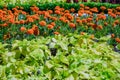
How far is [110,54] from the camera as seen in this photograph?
404 cm

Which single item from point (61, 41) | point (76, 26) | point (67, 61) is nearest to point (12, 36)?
point (76, 26)

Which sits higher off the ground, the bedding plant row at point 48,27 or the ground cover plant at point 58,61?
the ground cover plant at point 58,61

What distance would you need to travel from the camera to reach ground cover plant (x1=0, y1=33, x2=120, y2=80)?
3412mm

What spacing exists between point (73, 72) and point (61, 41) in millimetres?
758

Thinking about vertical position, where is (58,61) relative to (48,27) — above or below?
above

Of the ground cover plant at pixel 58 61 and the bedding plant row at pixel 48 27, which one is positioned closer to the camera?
the ground cover plant at pixel 58 61

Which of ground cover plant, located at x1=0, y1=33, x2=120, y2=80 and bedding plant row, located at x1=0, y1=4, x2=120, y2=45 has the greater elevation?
ground cover plant, located at x1=0, y1=33, x2=120, y2=80

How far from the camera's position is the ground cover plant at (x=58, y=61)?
3.41 m

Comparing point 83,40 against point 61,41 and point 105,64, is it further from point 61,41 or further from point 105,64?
point 105,64

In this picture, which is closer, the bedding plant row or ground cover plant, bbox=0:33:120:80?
ground cover plant, bbox=0:33:120:80

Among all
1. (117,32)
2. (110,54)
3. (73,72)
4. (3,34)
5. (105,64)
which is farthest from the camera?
(117,32)

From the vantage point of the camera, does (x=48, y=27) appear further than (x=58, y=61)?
Yes

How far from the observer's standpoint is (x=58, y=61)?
11.9 feet

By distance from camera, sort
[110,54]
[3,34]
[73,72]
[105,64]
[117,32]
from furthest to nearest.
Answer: [117,32] → [3,34] → [110,54] → [105,64] → [73,72]
